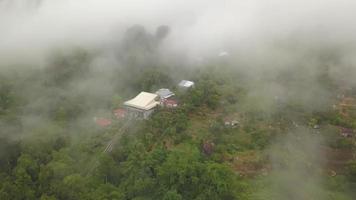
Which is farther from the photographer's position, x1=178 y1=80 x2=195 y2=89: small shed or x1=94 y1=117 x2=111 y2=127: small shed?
x1=178 y1=80 x2=195 y2=89: small shed

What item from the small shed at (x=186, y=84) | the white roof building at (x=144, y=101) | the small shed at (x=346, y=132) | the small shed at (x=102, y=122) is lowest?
the small shed at (x=346, y=132)

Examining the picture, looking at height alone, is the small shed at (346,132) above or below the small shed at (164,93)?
below

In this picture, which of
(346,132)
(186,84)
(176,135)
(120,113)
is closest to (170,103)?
(186,84)

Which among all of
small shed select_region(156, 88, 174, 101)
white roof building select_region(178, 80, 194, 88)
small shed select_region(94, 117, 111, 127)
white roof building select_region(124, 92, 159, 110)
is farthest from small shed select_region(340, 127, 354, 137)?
small shed select_region(94, 117, 111, 127)

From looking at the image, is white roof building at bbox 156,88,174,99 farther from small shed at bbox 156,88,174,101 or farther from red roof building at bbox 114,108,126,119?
red roof building at bbox 114,108,126,119

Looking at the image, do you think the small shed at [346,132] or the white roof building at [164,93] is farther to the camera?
the white roof building at [164,93]

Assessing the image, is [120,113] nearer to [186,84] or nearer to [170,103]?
[170,103]

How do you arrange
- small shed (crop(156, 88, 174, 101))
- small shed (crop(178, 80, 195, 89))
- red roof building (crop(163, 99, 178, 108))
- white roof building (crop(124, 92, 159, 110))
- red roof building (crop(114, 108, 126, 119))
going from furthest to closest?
small shed (crop(178, 80, 195, 89))
small shed (crop(156, 88, 174, 101))
red roof building (crop(163, 99, 178, 108))
white roof building (crop(124, 92, 159, 110))
red roof building (crop(114, 108, 126, 119))

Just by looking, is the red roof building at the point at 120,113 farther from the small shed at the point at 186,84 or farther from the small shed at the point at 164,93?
the small shed at the point at 186,84

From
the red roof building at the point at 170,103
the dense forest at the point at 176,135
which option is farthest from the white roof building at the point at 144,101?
the dense forest at the point at 176,135
